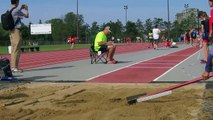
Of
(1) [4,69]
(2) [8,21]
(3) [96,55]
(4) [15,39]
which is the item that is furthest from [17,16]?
(3) [96,55]

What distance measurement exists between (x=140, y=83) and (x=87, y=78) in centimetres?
166

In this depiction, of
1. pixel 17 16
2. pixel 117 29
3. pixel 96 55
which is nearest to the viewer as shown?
pixel 17 16

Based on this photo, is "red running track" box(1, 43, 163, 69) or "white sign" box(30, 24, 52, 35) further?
"white sign" box(30, 24, 52, 35)

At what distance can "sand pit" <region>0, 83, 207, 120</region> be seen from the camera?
614 cm

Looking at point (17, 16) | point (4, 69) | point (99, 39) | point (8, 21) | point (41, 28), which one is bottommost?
point (4, 69)

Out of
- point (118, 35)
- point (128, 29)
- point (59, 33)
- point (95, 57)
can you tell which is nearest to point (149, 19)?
point (128, 29)

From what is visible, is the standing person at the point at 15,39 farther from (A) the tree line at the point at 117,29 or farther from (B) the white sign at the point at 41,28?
(B) the white sign at the point at 41,28

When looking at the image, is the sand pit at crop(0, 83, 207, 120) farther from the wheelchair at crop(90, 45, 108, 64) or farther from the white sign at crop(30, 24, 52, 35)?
the white sign at crop(30, 24, 52, 35)

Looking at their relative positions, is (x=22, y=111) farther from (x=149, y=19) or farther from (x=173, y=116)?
(x=149, y=19)

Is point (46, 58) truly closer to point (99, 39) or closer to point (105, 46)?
point (99, 39)

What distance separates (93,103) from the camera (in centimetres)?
710

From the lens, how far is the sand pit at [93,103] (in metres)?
6.14

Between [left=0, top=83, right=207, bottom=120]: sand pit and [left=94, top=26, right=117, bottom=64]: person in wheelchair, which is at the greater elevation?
[left=94, top=26, right=117, bottom=64]: person in wheelchair

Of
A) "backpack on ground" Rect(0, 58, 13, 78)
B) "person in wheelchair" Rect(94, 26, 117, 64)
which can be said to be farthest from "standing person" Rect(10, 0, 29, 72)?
"person in wheelchair" Rect(94, 26, 117, 64)
